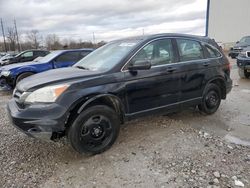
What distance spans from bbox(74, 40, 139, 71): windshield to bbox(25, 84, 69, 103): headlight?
0.79 m

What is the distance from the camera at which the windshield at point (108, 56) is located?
4.12m

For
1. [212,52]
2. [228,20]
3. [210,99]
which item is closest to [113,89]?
[210,99]

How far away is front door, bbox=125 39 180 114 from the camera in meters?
4.10

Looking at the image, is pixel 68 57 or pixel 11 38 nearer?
pixel 68 57

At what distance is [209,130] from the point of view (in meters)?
4.81

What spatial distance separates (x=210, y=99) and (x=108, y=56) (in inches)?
92.9

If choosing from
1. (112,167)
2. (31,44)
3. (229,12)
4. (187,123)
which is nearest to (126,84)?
(112,167)

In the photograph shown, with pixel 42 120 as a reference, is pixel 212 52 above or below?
above

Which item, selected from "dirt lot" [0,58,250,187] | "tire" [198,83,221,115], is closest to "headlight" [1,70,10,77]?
"dirt lot" [0,58,250,187]

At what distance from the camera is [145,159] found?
371 centimetres

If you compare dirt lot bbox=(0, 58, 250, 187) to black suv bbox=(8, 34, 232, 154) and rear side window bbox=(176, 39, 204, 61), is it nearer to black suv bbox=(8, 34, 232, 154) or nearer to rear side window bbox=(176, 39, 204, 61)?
black suv bbox=(8, 34, 232, 154)

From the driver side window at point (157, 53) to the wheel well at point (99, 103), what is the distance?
684 millimetres

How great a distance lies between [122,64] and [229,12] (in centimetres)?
3759

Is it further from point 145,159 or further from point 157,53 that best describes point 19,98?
point 157,53
